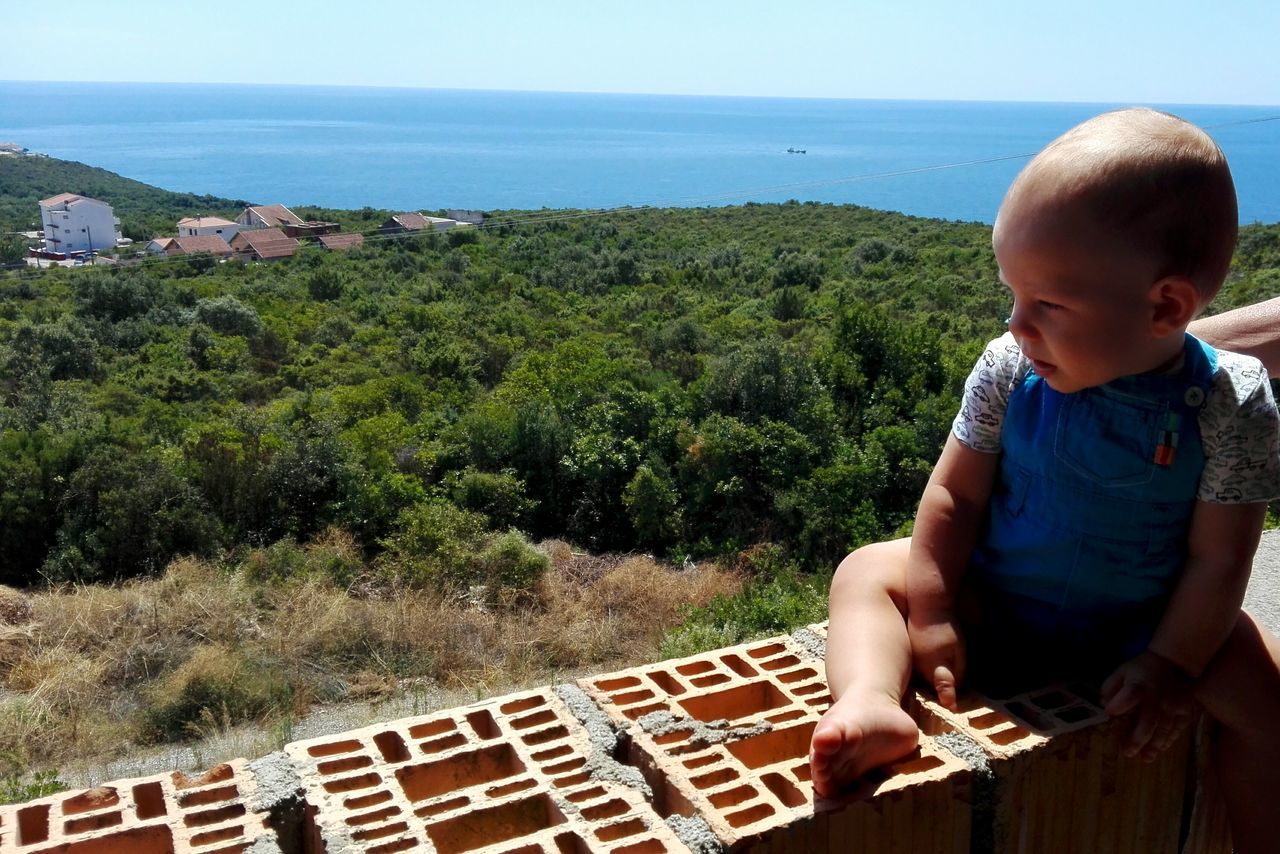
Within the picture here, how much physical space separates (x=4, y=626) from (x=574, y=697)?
28.1ft

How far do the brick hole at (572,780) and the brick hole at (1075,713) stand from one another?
76 cm

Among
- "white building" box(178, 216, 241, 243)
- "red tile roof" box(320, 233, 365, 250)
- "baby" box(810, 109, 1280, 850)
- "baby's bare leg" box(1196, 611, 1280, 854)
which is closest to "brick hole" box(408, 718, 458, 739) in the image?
"baby" box(810, 109, 1280, 850)

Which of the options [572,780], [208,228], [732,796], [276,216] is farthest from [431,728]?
[276,216]

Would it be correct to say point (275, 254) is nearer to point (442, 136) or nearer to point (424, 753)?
point (424, 753)

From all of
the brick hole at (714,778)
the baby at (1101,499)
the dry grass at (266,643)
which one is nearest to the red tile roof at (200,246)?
the dry grass at (266,643)

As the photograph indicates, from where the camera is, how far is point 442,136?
175875mm

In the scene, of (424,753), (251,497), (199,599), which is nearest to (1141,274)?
(424,753)

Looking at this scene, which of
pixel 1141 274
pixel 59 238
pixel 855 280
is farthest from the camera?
pixel 59 238

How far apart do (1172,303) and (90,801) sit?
1.67m

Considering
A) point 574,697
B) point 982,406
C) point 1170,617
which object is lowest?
point 574,697

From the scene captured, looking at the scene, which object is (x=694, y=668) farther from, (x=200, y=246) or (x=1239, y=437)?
(x=200, y=246)

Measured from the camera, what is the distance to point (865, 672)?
1.62 m

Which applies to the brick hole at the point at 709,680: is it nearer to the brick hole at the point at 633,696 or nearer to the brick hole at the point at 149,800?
the brick hole at the point at 633,696

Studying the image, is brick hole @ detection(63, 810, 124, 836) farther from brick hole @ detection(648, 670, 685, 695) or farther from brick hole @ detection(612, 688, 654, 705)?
brick hole @ detection(648, 670, 685, 695)
